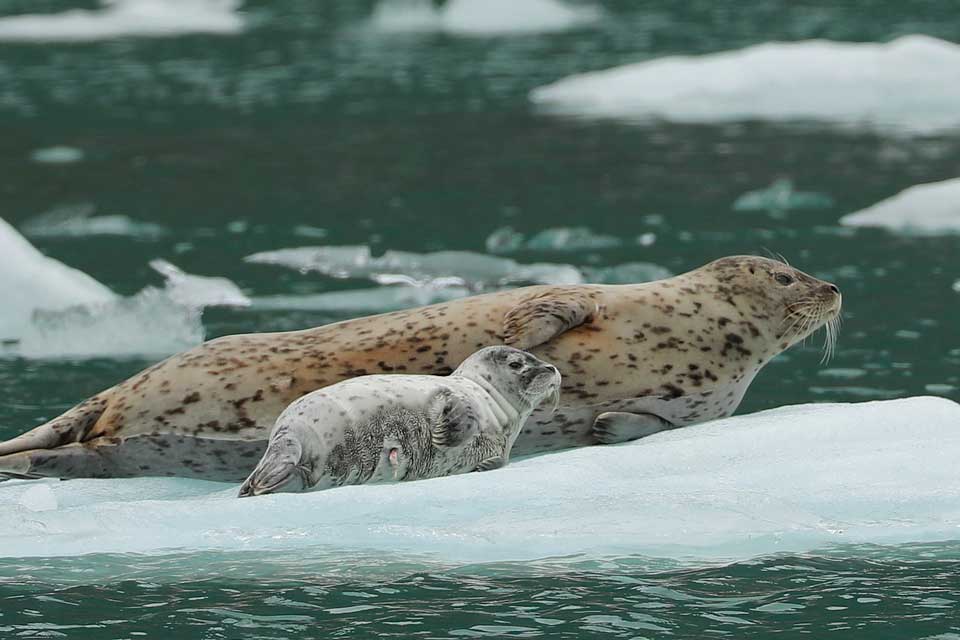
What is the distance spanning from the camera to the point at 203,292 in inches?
374

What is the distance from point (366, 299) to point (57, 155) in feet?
19.8

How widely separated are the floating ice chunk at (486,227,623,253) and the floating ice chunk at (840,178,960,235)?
5.11 feet

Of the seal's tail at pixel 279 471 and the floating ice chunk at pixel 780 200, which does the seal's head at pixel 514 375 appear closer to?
the seal's tail at pixel 279 471

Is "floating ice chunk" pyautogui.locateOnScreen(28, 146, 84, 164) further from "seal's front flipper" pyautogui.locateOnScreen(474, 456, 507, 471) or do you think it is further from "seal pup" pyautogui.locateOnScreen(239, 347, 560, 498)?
"seal's front flipper" pyautogui.locateOnScreen(474, 456, 507, 471)

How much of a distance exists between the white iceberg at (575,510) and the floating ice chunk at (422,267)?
167 inches

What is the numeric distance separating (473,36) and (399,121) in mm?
7232

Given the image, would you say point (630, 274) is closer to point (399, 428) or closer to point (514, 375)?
point (514, 375)

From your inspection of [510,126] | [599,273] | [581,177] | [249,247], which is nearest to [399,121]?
[510,126]

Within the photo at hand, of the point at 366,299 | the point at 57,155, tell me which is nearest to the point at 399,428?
the point at 366,299

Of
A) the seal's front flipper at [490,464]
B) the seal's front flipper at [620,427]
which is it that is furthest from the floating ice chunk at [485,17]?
the seal's front flipper at [490,464]

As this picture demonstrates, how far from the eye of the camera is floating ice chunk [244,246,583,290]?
9.87 metres

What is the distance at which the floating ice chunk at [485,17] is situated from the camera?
24078mm

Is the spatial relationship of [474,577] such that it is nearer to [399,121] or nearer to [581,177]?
[581,177]

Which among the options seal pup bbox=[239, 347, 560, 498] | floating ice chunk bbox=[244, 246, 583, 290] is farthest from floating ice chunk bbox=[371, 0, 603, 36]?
seal pup bbox=[239, 347, 560, 498]
